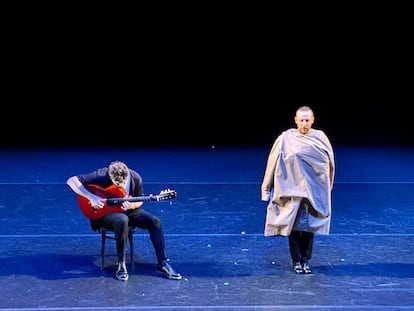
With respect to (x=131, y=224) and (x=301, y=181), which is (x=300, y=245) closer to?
(x=301, y=181)

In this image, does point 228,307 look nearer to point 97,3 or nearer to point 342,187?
point 342,187

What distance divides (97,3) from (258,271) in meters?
7.24

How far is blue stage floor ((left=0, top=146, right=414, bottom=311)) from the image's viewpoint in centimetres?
426

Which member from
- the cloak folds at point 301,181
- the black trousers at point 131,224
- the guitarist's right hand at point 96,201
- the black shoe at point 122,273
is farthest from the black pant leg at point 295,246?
the guitarist's right hand at point 96,201

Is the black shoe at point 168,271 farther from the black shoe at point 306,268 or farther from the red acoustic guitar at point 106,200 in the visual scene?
the black shoe at point 306,268

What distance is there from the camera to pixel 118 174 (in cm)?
455

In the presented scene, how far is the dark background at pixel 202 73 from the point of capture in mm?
11156

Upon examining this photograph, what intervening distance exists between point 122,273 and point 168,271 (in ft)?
0.97

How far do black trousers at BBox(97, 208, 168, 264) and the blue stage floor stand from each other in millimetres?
183

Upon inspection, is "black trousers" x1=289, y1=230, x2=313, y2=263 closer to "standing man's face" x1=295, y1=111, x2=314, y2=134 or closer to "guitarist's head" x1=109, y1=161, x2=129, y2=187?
"standing man's face" x1=295, y1=111, x2=314, y2=134

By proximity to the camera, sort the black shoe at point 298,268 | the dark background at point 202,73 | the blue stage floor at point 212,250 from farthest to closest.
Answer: the dark background at point 202,73
the black shoe at point 298,268
the blue stage floor at point 212,250

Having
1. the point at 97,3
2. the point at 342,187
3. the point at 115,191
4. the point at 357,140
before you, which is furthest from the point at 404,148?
the point at 115,191

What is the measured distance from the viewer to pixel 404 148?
34.1ft

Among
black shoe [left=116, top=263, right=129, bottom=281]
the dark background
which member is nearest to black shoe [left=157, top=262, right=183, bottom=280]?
black shoe [left=116, top=263, right=129, bottom=281]
